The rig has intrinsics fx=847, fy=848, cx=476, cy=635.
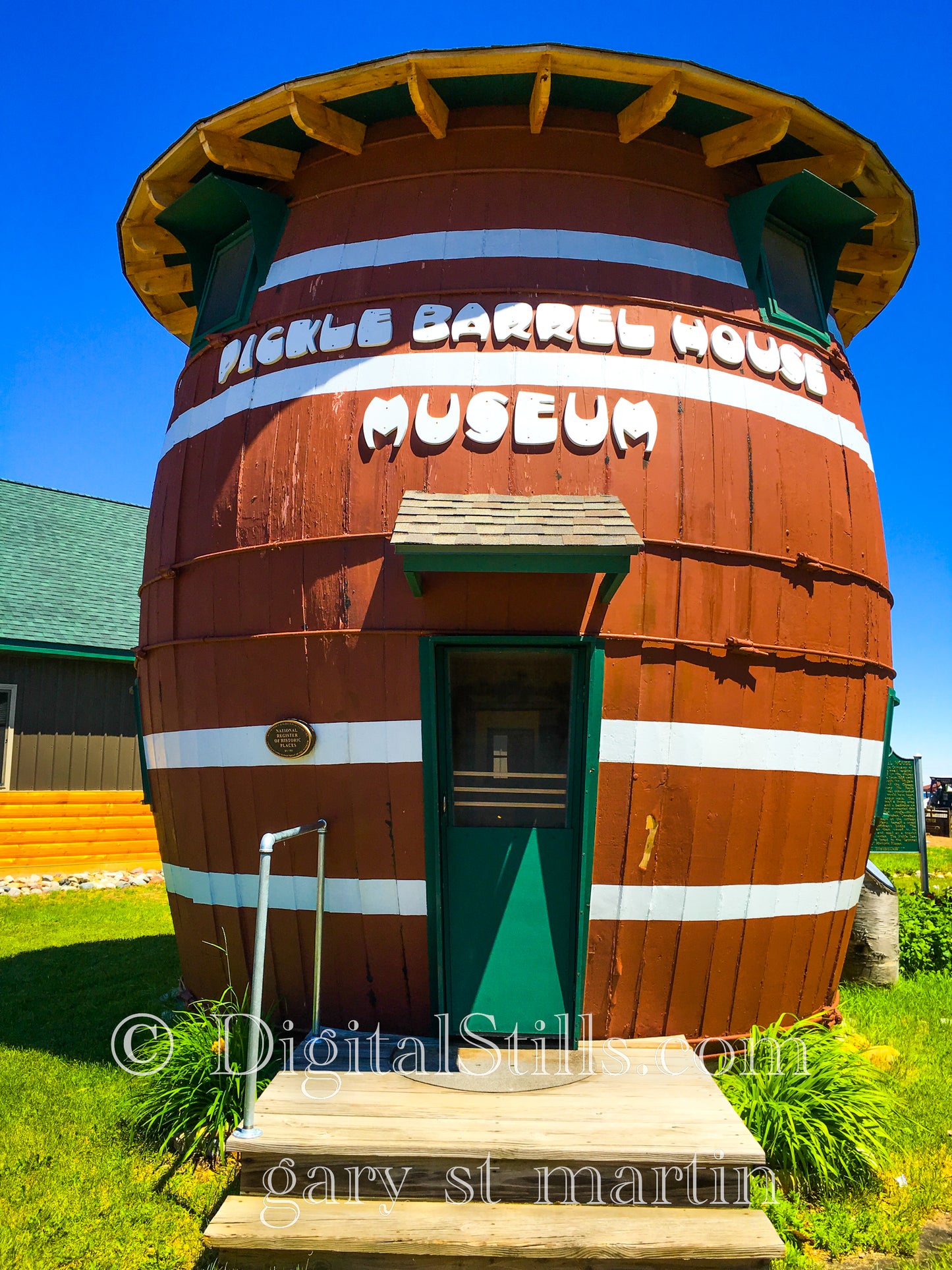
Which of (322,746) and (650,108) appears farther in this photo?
(650,108)

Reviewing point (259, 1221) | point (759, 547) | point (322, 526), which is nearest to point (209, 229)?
point (322, 526)

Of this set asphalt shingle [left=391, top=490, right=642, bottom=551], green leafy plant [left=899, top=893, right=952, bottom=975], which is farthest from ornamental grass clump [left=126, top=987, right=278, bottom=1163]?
green leafy plant [left=899, top=893, right=952, bottom=975]

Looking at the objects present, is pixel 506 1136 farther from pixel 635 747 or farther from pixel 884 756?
pixel 884 756

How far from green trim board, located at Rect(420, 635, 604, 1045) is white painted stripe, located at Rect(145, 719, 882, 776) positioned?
71 mm

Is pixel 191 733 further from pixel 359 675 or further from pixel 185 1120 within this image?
pixel 185 1120

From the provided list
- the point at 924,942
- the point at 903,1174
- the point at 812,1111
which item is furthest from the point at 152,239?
the point at 924,942

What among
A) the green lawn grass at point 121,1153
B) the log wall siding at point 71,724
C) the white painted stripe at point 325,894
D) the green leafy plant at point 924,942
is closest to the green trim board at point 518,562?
the white painted stripe at point 325,894

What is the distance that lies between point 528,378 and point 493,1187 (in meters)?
3.59

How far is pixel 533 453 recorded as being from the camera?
4.27 metres

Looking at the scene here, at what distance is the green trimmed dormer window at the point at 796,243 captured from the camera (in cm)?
488

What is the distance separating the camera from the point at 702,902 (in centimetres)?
428

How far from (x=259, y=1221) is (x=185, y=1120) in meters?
1.09

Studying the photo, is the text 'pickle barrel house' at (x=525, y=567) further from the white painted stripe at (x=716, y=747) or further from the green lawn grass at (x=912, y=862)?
the green lawn grass at (x=912, y=862)

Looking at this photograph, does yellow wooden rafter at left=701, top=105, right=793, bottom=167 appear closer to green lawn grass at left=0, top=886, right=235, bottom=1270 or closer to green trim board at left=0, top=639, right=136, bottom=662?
green lawn grass at left=0, top=886, right=235, bottom=1270
